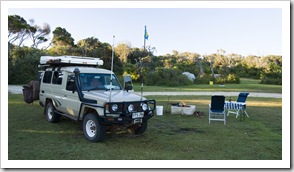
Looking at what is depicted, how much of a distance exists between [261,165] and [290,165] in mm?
584

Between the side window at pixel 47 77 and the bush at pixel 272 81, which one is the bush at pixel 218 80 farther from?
the side window at pixel 47 77

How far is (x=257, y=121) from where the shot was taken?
920 cm

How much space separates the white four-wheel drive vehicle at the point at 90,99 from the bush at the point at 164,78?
20744 mm

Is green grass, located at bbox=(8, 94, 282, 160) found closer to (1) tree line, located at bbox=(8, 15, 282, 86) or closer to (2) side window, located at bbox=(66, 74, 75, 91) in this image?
(2) side window, located at bbox=(66, 74, 75, 91)

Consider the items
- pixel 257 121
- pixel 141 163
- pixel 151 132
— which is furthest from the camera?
pixel 257 121

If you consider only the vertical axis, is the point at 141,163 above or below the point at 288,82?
below

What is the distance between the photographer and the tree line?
2864 centimetres

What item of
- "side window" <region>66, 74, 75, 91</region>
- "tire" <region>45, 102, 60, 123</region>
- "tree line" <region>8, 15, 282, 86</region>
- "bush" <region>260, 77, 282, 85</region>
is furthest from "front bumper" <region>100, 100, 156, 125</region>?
"bush" <region>260, 77, 282, 85</region>

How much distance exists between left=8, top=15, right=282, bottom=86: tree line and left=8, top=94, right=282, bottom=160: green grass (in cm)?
1470


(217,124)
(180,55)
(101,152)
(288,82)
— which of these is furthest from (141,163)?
(180,55)

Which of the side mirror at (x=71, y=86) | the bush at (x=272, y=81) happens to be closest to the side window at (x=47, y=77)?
the side mirror at (x=71, y=86)

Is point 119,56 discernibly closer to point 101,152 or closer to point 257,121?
point 257,121

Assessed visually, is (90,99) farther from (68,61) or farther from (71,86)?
(68,61)

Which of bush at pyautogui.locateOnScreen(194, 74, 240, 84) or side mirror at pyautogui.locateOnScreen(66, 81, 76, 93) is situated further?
bush at pyautogui.locateOnScreen(194, 74, 240, 84)
